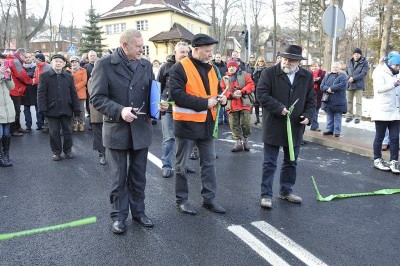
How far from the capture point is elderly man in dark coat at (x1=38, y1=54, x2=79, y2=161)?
24.2 ft

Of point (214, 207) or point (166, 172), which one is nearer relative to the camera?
point (214, 207)

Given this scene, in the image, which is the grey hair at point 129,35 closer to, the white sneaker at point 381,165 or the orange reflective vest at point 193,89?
the orange reflective vest at point 193,89

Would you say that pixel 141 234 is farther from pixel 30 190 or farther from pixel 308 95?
pixel 308 95

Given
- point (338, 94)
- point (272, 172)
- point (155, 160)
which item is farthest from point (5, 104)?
point (338, 94)

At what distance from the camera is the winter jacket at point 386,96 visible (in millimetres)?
6328

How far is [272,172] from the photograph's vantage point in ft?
16.1

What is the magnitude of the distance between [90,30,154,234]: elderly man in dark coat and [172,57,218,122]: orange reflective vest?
44cm

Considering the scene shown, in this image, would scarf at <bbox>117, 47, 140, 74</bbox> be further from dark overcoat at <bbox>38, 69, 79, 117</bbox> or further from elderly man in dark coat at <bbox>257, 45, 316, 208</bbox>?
dark overcoat at <bbox>38, 69, 79, 117</bbox>

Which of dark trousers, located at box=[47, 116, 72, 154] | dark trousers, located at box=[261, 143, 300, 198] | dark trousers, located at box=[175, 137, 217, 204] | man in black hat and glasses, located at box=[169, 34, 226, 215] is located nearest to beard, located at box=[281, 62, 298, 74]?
man in black hat and glasses, located at box=[169, 34, 226, 215]

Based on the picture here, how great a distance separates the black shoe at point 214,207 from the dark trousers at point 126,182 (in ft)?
2.83

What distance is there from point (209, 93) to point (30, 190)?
3.09 m

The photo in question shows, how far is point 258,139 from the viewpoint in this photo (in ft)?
31.7

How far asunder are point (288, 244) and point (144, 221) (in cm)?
158

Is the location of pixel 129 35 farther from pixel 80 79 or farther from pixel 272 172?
pixel 80 79
